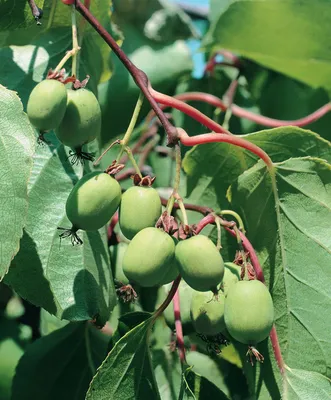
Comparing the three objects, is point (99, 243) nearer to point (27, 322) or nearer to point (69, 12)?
point (69, 12)

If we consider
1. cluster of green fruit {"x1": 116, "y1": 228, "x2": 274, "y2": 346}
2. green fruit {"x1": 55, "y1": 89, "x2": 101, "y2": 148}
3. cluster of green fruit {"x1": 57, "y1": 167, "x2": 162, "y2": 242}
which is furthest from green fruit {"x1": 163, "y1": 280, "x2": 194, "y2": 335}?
green fruit {"x1": 55, "y1": 89, "x2": 101, "y2": 148}

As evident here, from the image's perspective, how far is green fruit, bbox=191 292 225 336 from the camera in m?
1.26

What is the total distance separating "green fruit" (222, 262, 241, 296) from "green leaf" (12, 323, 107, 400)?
642 mm

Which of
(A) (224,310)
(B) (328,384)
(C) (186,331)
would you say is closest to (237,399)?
(C) (186,331)

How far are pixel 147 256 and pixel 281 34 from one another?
1165 millimetres

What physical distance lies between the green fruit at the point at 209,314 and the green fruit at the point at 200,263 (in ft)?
0.42

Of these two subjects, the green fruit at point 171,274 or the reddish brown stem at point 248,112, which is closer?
the green fruit at point 171,274

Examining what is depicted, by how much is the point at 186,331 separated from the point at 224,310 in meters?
0.34

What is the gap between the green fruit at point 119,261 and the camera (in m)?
1.63

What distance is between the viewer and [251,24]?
6.73 feet

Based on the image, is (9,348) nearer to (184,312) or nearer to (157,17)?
(184,312)

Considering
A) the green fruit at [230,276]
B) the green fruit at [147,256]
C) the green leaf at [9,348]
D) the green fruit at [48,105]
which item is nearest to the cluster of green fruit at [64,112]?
the green fruit at [48,105]

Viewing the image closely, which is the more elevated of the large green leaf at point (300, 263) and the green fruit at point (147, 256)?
the green fruit at point (147, 256)

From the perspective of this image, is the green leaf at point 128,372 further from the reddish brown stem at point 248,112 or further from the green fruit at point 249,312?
the reddish brown stem at point 248,112
